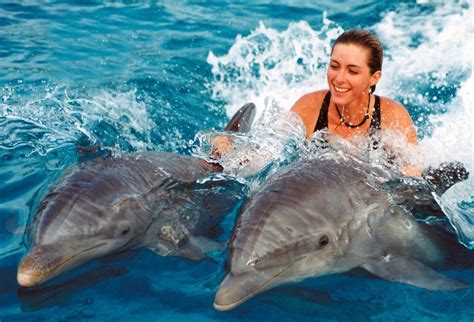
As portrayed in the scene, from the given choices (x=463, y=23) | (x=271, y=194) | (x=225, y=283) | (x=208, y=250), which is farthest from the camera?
(x=463, y=23)

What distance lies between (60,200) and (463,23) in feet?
36.9

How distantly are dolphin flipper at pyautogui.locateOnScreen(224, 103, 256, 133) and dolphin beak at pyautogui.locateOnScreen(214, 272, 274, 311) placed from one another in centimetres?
340

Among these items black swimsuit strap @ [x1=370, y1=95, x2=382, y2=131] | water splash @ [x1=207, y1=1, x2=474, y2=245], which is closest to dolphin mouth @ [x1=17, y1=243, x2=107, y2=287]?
black swimsuit strap @ [x1=370, y1=95, x2=382, y2=131]

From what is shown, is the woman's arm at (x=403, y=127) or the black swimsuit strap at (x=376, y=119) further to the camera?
the black swimsuit strap at (x=376, y=119)

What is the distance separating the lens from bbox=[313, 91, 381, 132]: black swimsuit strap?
7.52 meters

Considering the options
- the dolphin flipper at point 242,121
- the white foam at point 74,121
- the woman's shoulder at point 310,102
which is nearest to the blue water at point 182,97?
the white foam at point 74,121

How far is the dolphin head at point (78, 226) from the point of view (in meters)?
4.85

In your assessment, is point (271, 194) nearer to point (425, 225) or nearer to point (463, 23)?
point (425, 225)

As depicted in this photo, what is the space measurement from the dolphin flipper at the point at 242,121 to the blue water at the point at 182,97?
0.50 meters

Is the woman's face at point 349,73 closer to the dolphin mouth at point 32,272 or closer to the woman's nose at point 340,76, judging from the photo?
the woman's nose at point 340,76

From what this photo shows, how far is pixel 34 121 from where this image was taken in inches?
323

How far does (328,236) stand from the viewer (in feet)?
16.8

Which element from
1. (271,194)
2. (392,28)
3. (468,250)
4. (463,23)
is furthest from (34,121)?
(463,23)

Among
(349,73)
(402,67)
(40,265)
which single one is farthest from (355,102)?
(402,67)
